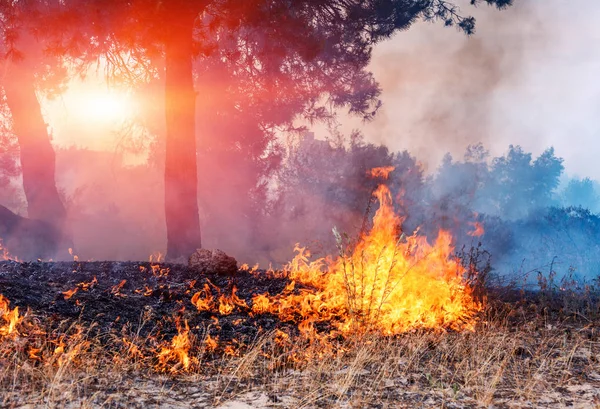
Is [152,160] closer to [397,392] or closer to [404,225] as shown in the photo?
[404,225]

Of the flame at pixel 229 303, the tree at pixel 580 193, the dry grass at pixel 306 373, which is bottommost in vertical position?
the dry grass at pixel 306 373

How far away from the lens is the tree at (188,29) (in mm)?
12062

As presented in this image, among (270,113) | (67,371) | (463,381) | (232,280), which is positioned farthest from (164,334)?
(270,113)

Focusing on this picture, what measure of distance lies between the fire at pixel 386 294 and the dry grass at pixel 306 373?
0.57m

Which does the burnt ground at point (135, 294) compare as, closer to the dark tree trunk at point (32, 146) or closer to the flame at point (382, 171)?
the flame at point (382, 171)

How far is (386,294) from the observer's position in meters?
7.74

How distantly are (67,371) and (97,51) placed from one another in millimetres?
10668

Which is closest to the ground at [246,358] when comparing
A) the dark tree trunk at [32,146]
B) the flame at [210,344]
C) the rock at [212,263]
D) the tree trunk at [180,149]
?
the flame at [210,344]

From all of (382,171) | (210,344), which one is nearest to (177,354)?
(210,344)

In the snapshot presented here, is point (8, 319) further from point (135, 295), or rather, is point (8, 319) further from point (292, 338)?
point (292, 338)

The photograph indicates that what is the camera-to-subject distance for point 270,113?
19938 mm

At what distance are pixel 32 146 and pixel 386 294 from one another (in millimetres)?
13424

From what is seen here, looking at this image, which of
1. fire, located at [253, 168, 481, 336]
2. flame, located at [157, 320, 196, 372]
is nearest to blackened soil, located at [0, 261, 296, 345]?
flame, located at [157, 320, 196, 372]

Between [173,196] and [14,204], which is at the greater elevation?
[14,204]
